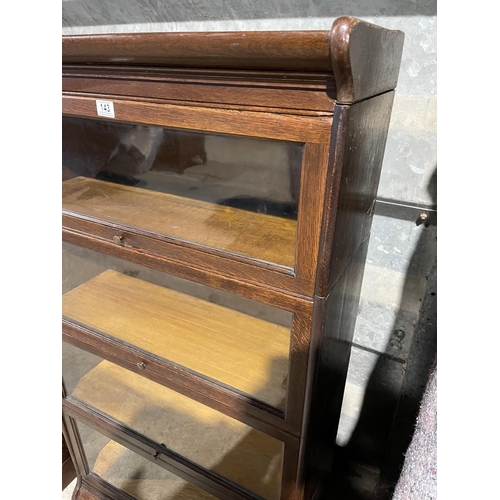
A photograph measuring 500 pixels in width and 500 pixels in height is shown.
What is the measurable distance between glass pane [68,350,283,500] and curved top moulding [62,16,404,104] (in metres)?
0.62

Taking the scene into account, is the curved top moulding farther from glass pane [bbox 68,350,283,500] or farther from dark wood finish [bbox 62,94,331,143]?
glass pane [bbox 68,350,283,500]

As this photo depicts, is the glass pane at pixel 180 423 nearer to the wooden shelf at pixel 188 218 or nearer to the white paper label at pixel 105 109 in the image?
the wooden shelf at pixel 188 218

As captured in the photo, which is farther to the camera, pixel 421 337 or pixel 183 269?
pixel 421 337

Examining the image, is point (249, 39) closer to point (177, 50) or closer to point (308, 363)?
point (177, 50)

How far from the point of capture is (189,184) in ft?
2.32

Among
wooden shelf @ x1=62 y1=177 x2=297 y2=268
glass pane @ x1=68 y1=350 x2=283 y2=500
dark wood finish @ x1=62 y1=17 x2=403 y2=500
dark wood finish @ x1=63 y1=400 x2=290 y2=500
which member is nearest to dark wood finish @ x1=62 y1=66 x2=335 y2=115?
dark wood finish @ x1=62 y1=17 x2=403 y2=500

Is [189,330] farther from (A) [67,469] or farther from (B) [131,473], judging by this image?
(A) [67,469]

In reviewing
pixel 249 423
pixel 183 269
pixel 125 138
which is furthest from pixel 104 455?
pixel 125 138

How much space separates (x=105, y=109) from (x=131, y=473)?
0.93 metres

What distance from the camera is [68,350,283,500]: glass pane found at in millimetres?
803

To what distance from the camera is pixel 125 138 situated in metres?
0.66

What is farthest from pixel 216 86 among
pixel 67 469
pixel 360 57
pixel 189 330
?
pixel 67 469

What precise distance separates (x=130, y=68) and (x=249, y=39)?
0.65 ft
